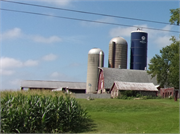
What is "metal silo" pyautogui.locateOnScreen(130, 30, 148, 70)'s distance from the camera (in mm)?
65938

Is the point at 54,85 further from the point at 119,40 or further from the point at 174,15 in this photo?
the point at 174,15

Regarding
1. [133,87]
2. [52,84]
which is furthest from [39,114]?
[52,84]

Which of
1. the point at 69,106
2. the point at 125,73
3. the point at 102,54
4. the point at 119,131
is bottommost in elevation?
the point at 119,131

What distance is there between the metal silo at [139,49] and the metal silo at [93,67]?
986 centimetres

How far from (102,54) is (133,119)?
44170mm

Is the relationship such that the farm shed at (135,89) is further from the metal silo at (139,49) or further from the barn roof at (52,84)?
the barn roof at (52,84)

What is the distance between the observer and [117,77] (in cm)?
5269

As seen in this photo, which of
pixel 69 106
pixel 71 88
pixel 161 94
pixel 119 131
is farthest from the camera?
pixel 71 88

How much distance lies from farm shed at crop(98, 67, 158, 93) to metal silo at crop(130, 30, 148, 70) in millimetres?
10100

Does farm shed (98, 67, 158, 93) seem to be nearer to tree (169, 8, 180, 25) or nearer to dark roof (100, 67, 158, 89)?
dark roof (100, 67, 158, 89)

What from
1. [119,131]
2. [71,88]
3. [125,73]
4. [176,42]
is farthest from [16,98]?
[71,88]

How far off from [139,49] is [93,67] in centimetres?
1366

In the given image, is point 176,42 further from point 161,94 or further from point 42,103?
point 42,103

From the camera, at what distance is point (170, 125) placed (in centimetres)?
1656
